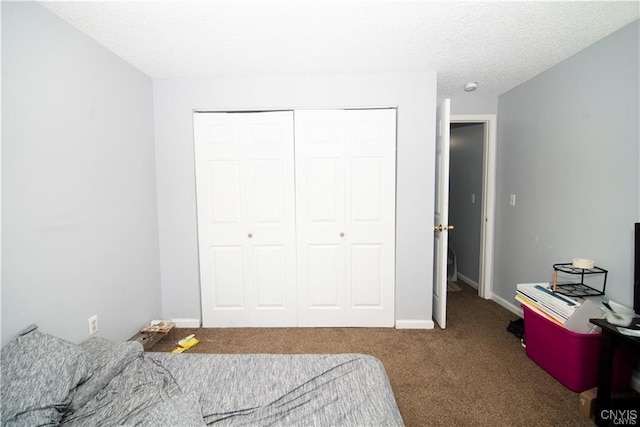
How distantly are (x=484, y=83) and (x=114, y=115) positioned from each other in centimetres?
340

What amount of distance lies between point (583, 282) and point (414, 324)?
1.37 m

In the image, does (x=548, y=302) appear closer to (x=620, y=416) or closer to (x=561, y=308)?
(x=561, y=308)

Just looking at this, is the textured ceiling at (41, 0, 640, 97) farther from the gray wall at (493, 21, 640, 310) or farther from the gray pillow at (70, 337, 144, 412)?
the gray pillow at (70, 337, 144, 412)

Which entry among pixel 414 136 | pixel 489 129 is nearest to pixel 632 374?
pixel 414 136

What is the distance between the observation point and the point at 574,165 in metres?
2.12

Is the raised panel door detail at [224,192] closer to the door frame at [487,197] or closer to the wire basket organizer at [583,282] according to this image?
the door frame at [487,197]

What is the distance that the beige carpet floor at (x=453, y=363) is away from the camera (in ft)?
5.12

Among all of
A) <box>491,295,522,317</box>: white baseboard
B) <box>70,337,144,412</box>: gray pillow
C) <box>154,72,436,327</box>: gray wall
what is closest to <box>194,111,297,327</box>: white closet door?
<box>154,72,436,327</box>: gray wall

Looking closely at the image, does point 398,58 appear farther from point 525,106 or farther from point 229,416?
point 229,416

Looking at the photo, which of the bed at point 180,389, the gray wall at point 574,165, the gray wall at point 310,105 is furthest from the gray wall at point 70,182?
the gray wall at point 574,165

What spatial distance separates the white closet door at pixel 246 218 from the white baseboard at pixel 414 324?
3.38ft

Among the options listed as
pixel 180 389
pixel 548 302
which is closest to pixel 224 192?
pixel 180 389

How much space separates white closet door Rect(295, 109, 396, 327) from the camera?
2436 mm

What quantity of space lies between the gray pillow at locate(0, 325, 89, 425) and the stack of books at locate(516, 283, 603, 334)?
109 inches
